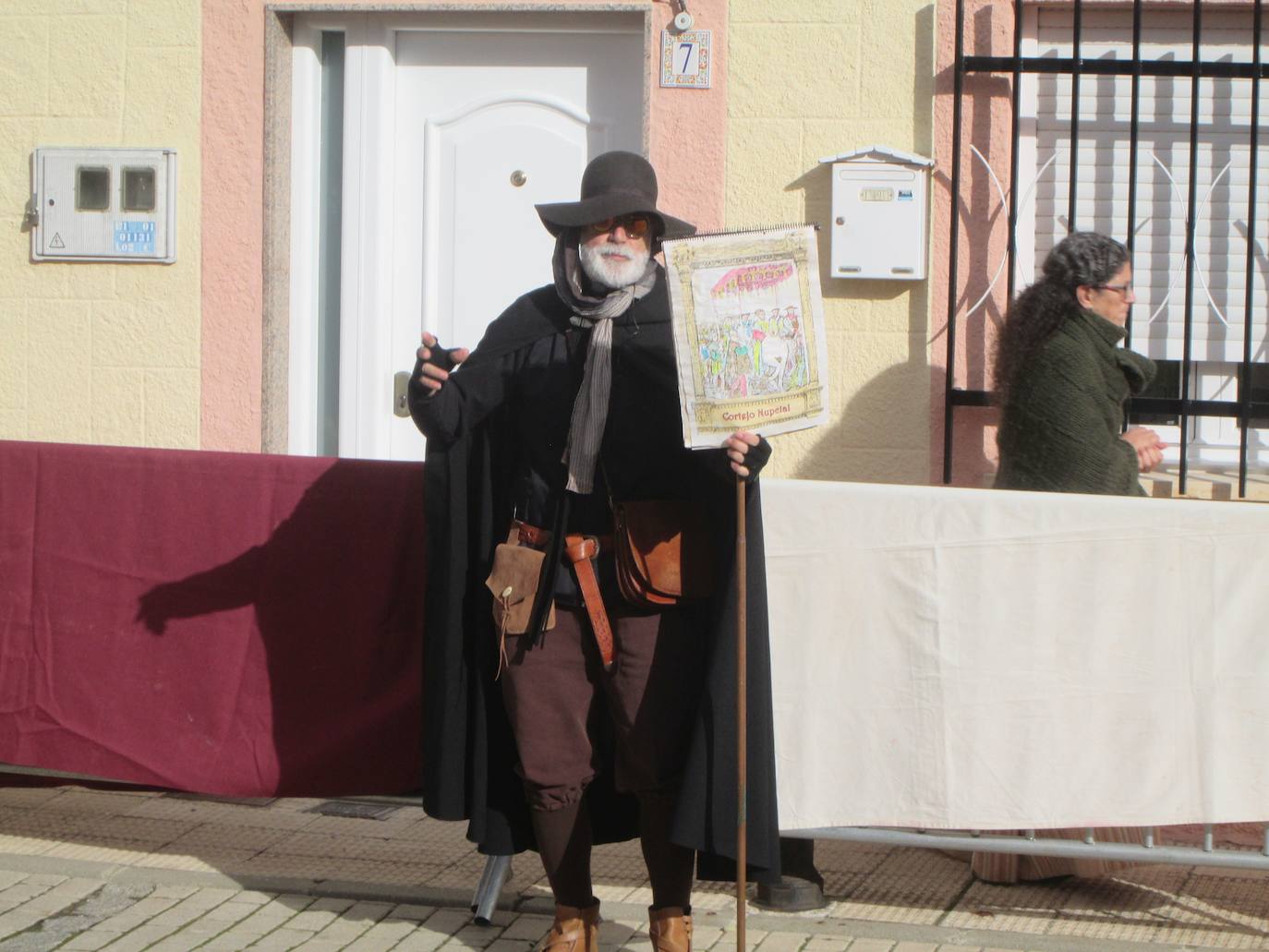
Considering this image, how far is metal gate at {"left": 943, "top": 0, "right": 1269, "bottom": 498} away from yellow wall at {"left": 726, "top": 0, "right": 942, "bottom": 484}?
134 millimetres

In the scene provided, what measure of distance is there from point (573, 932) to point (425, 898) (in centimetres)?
64

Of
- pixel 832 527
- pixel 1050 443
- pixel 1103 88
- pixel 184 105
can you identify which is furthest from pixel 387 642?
pixel 1103 88

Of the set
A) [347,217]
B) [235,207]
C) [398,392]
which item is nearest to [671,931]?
[398,392]

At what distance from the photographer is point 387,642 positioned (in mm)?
4395

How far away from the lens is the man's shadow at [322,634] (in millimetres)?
4383

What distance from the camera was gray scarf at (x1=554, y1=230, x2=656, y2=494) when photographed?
12.3 ft

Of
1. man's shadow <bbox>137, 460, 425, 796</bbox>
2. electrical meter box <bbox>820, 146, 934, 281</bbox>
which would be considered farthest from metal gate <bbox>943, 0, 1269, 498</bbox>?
man's shadow <bbox>137, 460, 425, 796</bbox>

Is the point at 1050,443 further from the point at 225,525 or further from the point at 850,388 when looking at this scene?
the point at 225,525

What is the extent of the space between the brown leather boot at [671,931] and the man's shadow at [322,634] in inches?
35.7

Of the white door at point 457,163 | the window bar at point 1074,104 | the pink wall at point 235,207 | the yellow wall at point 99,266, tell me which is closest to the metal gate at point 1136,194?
the window bar at point 1074,104

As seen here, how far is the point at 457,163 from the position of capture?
6.13 m

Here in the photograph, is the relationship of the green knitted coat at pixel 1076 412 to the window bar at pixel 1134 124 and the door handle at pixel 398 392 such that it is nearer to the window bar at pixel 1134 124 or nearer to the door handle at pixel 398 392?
the window bar at pixel 1134 124

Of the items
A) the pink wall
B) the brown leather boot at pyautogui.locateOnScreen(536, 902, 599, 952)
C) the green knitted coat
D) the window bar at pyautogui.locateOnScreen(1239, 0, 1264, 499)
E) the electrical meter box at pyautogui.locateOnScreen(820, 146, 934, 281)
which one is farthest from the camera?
the pink wall

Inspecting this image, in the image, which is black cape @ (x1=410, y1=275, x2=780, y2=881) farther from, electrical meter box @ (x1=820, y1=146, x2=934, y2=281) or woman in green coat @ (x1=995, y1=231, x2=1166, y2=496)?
electrical meter box @ (x1=820, y1=146, x2=934, y2=281)
